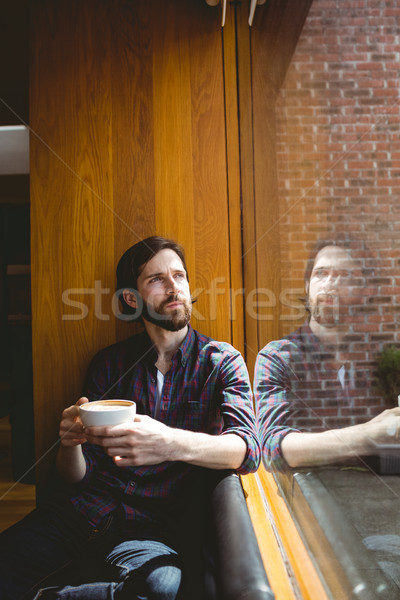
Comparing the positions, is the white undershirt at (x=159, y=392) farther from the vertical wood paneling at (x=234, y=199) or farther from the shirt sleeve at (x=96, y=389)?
the vertical wood paneling at (x=234, y=199)

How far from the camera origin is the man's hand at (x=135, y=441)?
3.16ft

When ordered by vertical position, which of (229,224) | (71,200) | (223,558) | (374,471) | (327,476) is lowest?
(223,558)

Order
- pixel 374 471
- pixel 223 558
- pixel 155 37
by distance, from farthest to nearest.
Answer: pixel 155 37 < pixel 223 558 < pixel 374 471

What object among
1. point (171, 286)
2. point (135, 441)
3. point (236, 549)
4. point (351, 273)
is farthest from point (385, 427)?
point (171, 286)

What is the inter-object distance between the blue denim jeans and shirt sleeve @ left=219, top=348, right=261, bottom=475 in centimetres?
32

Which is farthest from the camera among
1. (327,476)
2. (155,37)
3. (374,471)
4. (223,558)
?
(155,37)

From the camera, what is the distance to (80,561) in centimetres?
114

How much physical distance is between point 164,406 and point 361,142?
45.8 inches

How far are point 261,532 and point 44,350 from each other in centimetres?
108

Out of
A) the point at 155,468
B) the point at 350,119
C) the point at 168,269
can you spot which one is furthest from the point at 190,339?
the point at 350,119

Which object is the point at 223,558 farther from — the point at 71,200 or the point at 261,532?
the point at 71,200

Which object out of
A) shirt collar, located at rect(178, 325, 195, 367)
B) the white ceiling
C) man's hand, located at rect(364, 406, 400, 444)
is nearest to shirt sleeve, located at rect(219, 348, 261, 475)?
shirt collar, located at rect(178, 325, 195, 367)

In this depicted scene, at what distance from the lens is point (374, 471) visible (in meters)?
0.36

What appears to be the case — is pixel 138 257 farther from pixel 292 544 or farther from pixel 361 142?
pixel 361 142
